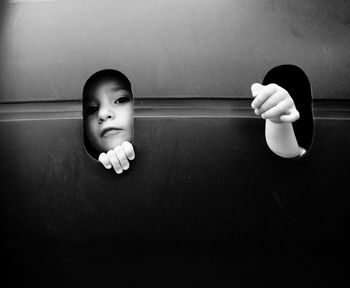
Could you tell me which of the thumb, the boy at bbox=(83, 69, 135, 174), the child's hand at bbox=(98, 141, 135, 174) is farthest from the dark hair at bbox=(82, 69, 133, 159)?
the thumb

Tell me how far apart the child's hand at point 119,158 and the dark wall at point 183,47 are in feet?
0.36

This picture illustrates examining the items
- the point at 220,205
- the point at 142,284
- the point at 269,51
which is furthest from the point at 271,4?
the point at 142,284

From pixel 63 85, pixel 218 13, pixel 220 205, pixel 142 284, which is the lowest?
pixel 142 284

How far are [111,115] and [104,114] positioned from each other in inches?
0.6

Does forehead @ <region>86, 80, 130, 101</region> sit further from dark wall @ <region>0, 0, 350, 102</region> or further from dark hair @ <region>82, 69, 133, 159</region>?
dark wall @ <region>0, 0, 350, 102</region>

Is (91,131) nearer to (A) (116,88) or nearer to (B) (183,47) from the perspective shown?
(A) (116,88)

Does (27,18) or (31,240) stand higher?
(27,18)

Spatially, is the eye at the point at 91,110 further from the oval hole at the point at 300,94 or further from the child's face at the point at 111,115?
the oval hole at the point at 300,94

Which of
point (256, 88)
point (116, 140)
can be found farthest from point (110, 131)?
point (256, 88)

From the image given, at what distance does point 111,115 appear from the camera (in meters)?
1.01

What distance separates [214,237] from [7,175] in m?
0.40

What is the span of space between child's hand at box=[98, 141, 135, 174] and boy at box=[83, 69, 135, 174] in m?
0.08

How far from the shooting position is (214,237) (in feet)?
2.88

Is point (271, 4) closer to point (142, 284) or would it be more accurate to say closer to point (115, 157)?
point (115, 157)
